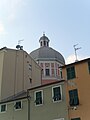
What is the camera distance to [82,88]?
2348cm

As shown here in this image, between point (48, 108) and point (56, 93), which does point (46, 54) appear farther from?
point (48, 108)

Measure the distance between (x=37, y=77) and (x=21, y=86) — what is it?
592 cm

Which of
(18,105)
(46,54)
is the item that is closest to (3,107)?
(18,105)

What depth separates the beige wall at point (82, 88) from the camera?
73.9 ft

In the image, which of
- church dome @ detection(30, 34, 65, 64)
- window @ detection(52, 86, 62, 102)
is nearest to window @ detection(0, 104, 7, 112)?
window @ detection(52, 86, 62, 102)

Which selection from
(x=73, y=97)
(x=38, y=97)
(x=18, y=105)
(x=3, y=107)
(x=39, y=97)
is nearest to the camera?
(x=73, y=97)

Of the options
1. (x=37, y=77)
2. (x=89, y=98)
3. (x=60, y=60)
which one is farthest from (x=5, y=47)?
(x=60, y=60)

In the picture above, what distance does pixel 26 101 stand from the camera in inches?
1077

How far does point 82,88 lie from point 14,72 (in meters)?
14.0

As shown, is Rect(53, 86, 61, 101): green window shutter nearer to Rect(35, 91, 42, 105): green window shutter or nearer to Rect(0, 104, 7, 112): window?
Rect(35, 91, 42, 105): green window shutter

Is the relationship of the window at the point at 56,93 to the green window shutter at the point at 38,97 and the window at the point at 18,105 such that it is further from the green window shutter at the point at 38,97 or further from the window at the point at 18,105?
the window at the point at 18,105

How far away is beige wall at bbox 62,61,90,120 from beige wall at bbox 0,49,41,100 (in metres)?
11.2

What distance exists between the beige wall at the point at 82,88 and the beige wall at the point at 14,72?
11178 millimetres

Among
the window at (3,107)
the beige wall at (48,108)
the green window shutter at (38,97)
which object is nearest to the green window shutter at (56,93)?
the beige wall at (48,108)
